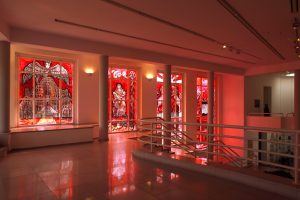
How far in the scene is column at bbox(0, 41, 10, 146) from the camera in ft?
20.9

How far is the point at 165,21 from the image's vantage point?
5996 millimetres

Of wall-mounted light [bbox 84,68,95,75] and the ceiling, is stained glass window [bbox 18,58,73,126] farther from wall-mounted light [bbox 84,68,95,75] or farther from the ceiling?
the ceiling

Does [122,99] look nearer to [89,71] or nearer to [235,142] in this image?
[89,71]

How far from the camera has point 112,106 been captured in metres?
10.8

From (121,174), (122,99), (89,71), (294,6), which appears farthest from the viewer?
(122,99)

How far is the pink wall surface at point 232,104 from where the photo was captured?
14703 mm

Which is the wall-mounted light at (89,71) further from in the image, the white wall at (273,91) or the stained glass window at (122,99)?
the white wall at (273,91)

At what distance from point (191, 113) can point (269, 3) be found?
30.3ft

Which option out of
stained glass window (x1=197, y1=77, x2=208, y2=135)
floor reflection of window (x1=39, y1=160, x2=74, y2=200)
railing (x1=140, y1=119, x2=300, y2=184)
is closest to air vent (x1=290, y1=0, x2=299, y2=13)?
railing (x1=140, y1=119, x2=300, y2=184)

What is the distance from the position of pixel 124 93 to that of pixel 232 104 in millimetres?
7622

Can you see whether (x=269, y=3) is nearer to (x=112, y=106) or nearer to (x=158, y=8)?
(x=158, y=8)

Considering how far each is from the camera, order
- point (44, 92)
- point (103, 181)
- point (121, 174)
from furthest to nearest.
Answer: point (44, 92) < point (121, 174) < point (103, 181)

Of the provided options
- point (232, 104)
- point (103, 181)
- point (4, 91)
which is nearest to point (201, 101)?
point (232, 104)

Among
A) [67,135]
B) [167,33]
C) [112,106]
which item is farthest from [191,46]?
[67,135]
